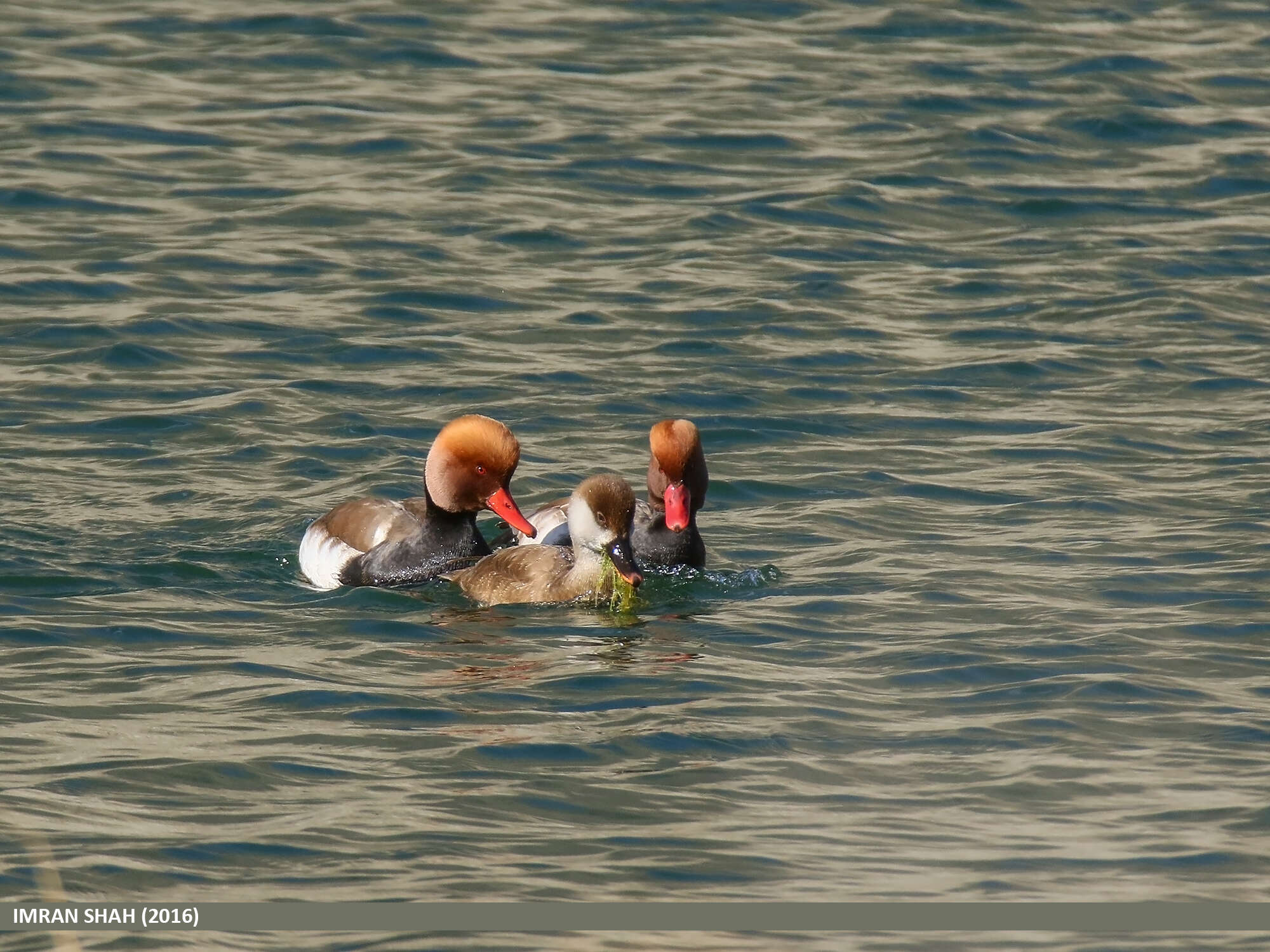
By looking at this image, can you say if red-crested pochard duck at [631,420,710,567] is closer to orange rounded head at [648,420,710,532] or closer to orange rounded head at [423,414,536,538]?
orange rounded head at [648,420,710,532]

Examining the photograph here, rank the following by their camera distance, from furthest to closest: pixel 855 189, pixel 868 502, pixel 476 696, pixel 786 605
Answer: pixel 855 189 < pixel 868 502 < pixel 786 605 < pixel 476 696

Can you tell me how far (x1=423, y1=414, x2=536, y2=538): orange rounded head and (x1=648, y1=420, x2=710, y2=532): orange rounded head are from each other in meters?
0.73

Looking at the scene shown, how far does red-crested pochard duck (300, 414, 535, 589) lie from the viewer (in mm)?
10609

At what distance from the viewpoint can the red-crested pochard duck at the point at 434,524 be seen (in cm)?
1061

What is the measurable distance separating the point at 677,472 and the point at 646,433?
2425mm

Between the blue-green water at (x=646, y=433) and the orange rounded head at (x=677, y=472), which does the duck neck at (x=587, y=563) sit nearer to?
the blue-green water at (x=646, y=433)

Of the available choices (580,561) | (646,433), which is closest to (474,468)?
(580,561)

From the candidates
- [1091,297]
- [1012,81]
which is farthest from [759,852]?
[1012,81]

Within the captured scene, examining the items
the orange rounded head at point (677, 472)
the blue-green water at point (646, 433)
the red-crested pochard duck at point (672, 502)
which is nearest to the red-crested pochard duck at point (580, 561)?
the blue-green water at point (646, 433)

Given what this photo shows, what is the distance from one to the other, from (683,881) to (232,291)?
10.1m

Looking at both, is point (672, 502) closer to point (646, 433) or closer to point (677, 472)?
point (677, 472)

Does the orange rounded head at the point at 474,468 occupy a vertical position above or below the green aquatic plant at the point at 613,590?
above

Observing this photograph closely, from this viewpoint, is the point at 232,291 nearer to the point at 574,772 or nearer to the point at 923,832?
the point at 574,772

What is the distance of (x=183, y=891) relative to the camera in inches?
259
